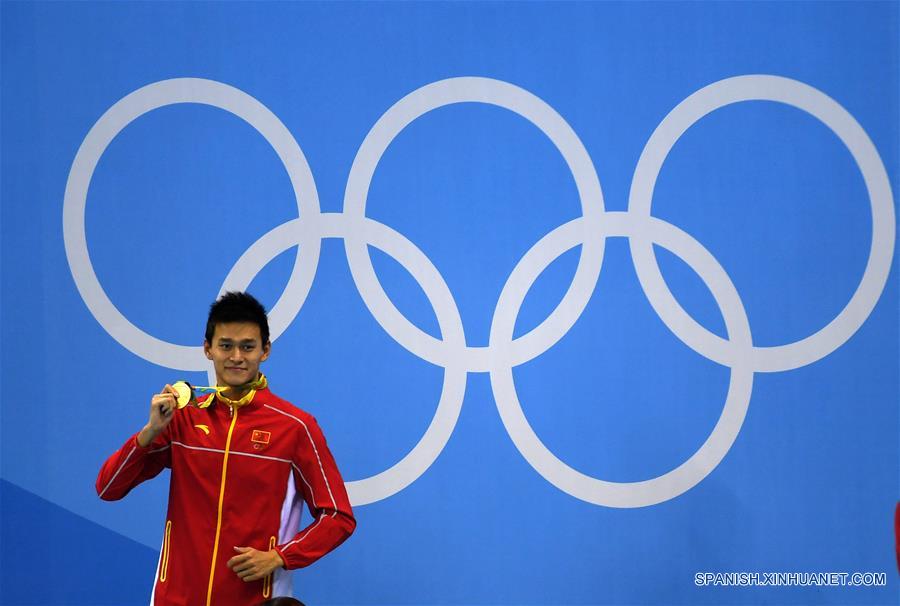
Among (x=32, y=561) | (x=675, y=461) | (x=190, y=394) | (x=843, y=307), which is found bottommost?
(x=32, y=561)

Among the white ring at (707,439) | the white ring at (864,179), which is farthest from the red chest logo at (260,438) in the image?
the white ring at (864,179)

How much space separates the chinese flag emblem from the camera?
8.73ft

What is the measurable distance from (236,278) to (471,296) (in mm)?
1014

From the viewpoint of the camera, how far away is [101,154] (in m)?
4.08

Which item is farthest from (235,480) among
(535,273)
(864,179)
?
(864,179)

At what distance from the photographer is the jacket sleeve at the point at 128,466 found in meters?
2.56

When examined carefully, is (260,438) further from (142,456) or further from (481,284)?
(481,284)

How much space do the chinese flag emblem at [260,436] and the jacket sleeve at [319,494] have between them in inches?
3.5

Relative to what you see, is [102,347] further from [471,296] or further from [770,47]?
[770,47]

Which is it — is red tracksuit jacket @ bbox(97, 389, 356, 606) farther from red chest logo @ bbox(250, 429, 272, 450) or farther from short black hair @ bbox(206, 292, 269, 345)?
short black hair @ bbox(206, 292, 269, 345)

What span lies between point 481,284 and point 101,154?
175 cm

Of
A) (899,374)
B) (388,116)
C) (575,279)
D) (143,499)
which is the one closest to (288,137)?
(388,116)

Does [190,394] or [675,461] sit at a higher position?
[190,394]

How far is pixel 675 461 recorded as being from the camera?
12.9 ft
